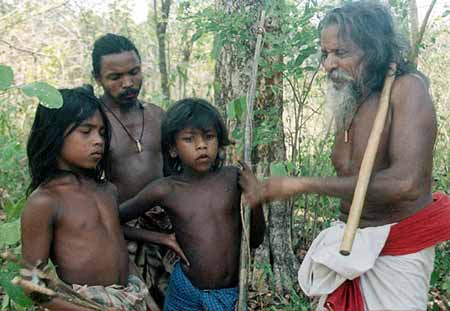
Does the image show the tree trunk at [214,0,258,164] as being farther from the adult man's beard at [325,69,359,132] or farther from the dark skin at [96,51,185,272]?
the adult man's beard at [325,69,359,132]

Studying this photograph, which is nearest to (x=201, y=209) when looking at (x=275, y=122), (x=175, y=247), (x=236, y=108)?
(x=175, y=247)

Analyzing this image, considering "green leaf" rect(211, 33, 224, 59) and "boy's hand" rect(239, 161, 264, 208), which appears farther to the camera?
"green leaf" rect(211, 33, 224, 59)

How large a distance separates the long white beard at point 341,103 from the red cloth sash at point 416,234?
1.46 ft

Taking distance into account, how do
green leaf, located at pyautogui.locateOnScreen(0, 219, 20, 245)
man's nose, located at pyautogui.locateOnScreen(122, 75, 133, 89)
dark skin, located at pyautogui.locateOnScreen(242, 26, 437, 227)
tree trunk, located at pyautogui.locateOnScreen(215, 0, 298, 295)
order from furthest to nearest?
tree trunk, located at pyautogui.locateOnScreen(215, 0, 298, 295)
man's nose, located at pyautogui.locateOnScreen(122, 75, 133, 89)
green leaf, located at pyautogui.locateOnScreen(0, 219, 20, 245)
dark skin, located at pyautogui.locateOnScreen(242, 26, 437, 227)

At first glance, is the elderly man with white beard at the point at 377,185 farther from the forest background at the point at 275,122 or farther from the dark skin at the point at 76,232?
the dark skin at the point at 76,232

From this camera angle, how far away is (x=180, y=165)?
2781 mm

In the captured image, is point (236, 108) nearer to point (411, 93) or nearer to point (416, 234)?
point (411, 93)

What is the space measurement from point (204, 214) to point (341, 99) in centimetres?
77

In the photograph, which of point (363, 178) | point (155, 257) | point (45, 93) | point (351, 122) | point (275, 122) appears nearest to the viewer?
point (45, 93)

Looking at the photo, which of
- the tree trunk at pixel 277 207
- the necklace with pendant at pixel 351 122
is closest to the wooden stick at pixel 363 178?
the necklace with pendant at pixel 351 122

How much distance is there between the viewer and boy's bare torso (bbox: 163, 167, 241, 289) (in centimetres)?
263

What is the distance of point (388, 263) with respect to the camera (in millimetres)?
2238

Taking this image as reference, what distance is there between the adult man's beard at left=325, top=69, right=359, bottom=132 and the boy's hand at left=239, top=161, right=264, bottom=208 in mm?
399

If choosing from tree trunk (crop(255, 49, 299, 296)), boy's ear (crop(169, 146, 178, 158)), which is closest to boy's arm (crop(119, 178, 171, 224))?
boy's ear (crop(169, 146, 178, 158))
